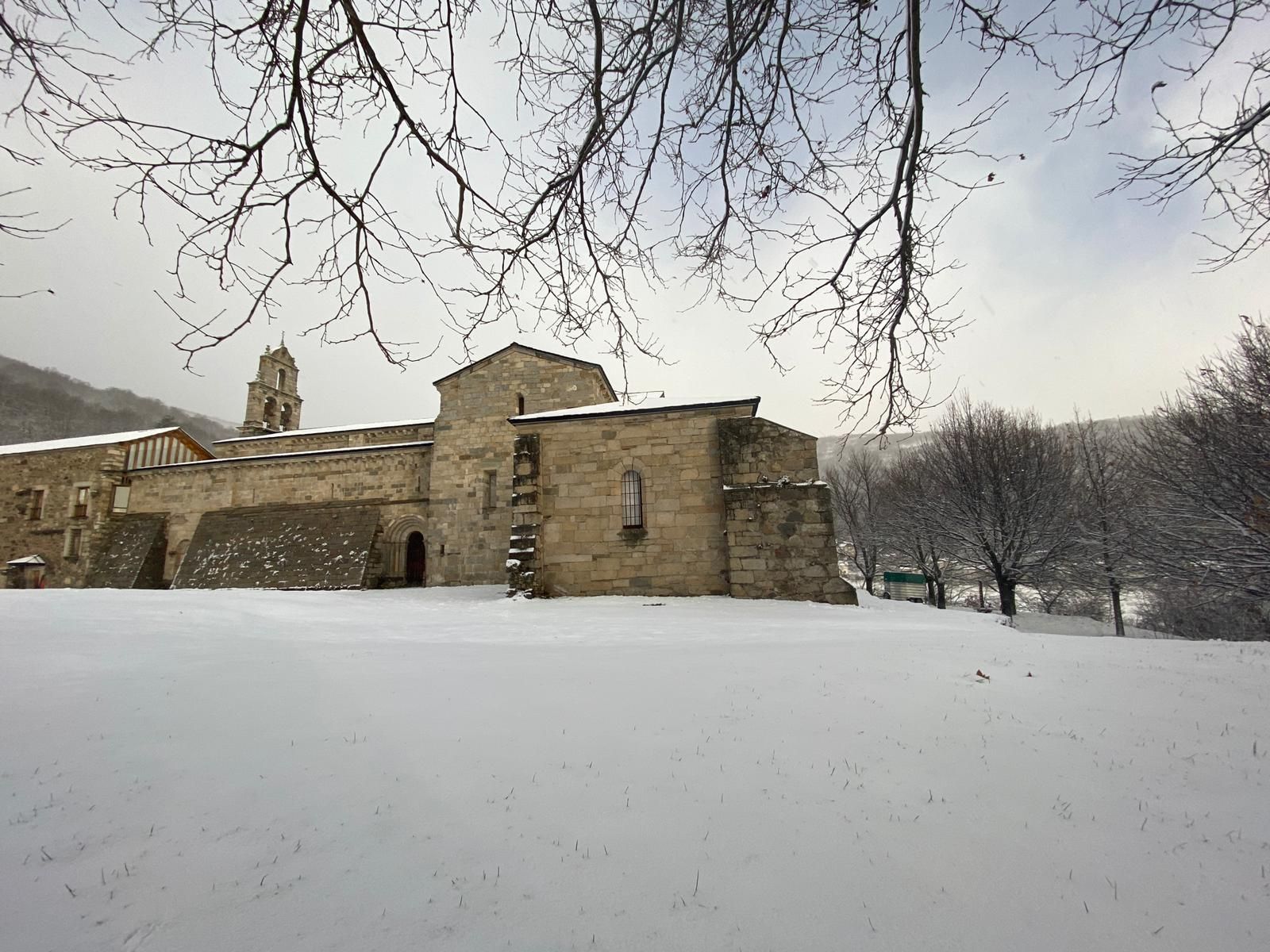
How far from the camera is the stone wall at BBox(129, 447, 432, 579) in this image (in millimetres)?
20812

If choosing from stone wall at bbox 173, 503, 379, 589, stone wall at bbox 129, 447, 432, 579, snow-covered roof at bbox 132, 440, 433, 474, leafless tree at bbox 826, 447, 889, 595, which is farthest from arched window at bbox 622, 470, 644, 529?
leafless tree at bbox 826, 447, 889, 595

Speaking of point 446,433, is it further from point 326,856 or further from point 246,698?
point 326,856

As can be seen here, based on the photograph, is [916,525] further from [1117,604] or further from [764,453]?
[764,453]

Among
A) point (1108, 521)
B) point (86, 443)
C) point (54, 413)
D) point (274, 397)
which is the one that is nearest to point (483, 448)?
point (274, 397)

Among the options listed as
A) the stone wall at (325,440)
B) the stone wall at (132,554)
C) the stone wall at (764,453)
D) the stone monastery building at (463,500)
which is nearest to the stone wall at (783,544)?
the stone monastery building at (463,500)

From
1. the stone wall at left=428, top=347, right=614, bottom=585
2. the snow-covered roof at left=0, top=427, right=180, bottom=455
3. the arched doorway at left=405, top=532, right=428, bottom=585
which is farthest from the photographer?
the snow-covered roof at left=0, top=427, right=180, bottom=455

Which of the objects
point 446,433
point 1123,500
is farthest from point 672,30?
point 1123,500

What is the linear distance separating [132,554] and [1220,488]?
36.5m

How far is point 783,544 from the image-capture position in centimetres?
1159

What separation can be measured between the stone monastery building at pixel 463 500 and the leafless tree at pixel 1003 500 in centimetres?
1019

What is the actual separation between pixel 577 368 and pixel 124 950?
18944 mm

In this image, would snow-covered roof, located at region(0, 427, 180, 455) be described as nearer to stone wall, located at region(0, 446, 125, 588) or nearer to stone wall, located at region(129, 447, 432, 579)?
stone wall, located at region(0, 446, 125, 588)

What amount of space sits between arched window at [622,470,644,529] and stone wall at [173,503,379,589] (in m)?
11.6

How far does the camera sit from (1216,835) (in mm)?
2422
